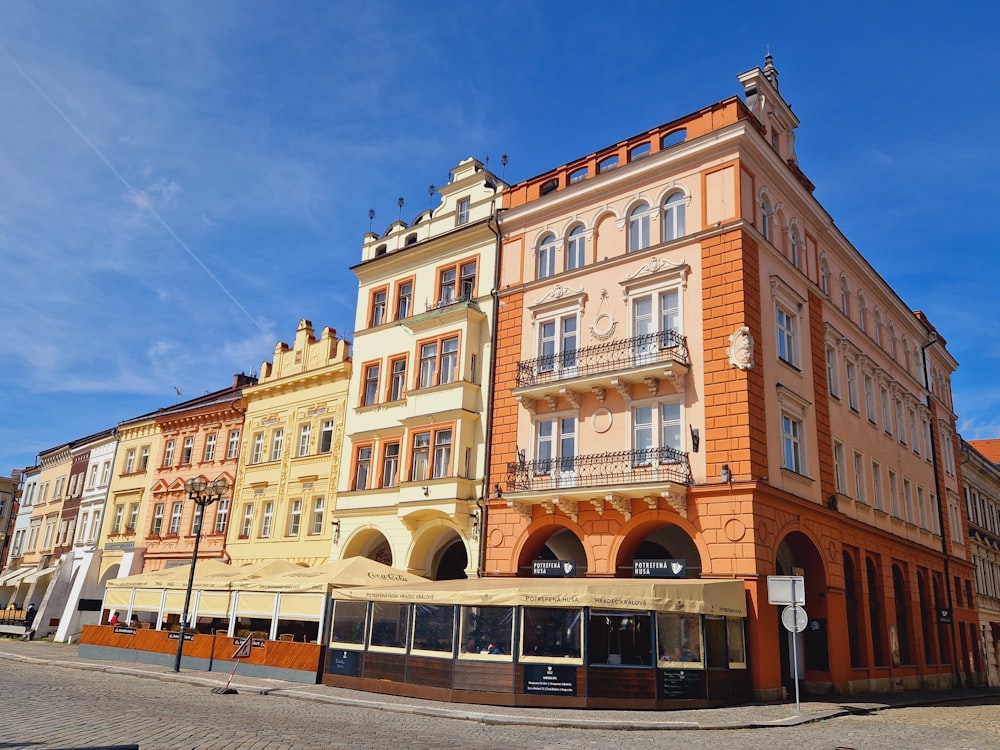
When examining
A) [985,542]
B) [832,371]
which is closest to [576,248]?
[832,371]

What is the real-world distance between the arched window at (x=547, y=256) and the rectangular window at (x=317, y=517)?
13.5m

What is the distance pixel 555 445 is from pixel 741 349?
6646mm

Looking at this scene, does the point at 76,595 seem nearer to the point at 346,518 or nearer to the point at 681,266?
the point at 346,518

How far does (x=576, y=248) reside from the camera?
90.5 ft

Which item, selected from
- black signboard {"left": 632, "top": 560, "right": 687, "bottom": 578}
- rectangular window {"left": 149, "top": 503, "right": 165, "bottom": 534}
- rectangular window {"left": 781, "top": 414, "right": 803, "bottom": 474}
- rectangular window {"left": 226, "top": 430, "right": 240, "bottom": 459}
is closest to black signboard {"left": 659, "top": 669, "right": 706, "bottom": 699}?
black signboard {"left": 632, "top": 560, "right": 687, "bottom": 578}

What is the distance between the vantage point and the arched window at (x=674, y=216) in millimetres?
25094

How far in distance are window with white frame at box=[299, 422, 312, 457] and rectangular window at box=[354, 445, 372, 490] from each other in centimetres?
419

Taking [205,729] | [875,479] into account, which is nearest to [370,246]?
[875,479]

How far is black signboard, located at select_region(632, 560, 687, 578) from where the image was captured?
72.6ft

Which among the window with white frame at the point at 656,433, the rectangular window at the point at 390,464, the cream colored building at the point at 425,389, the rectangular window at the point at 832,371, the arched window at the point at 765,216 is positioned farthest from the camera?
the rectangular window at the point at 390,464

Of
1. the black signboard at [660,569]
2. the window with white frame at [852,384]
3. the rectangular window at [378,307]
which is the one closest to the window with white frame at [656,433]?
the black signboard at [660,569]

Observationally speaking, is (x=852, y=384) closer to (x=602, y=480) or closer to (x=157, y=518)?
(x=602, y=480)

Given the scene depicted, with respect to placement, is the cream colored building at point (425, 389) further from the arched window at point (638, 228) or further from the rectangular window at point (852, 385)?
the rectangular window at point (852, 385)

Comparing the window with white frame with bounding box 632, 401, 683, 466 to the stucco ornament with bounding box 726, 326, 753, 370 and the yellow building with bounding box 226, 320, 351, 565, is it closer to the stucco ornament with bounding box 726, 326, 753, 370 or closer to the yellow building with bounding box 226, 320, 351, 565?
the stucco ornament with bounding box 726, 326, 753, 370
